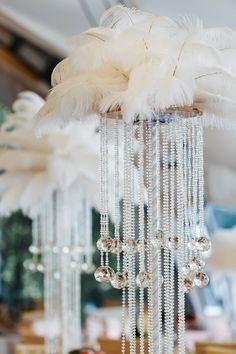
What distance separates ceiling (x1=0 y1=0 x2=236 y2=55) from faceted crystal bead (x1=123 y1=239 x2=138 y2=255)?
1202 mm

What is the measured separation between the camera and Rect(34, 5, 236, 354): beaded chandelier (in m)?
3.07

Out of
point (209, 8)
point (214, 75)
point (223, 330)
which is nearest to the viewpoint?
point (214, 75)

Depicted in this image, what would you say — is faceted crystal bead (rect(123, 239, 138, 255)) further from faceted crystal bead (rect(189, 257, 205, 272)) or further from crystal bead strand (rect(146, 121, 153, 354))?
faceted crystal bead (rect(189, 257, 205, 272))

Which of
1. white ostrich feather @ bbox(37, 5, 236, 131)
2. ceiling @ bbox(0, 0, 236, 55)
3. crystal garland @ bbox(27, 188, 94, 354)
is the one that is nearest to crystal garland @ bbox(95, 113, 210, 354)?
white ostrich feather @ bbox(37, 5, 236, 131)

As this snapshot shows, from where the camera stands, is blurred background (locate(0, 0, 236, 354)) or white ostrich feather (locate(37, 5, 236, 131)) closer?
white ostrich feather (locate(37, 5, 236, 131))

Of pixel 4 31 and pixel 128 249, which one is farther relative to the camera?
pixel 4 31

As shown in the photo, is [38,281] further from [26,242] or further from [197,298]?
[197,298]

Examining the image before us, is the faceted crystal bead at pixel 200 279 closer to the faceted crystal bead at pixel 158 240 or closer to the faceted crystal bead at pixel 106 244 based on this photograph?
the faceted crystal bead at pixel 158 240

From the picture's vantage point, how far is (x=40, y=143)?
18.1 ft

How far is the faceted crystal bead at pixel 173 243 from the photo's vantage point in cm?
312

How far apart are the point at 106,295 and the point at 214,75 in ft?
29.5

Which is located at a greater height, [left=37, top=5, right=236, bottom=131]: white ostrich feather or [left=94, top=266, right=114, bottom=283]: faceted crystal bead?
[left=37, top=5, right=236, bottom=131]: white ostrich feather

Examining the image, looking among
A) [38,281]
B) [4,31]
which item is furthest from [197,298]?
[4,31]

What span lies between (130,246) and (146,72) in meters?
0.61
